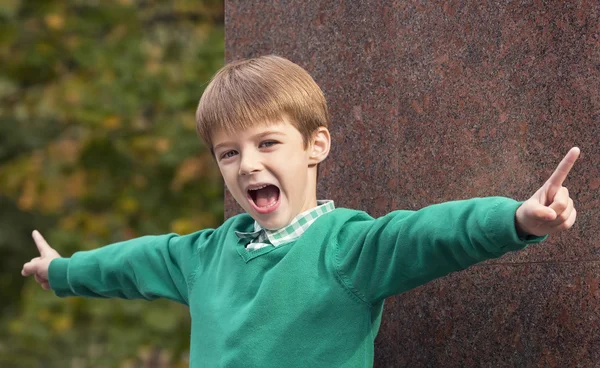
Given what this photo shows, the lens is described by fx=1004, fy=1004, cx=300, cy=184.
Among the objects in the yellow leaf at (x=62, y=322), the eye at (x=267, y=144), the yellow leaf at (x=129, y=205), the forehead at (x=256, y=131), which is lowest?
the yellow leaf at (x=62, y=322)

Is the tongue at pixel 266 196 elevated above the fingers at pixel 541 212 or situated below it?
below

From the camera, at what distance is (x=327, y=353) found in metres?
2.89

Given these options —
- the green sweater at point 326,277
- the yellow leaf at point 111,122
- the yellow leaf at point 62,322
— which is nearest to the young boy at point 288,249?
the green sweater at point 326,277

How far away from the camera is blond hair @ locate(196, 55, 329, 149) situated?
305cm

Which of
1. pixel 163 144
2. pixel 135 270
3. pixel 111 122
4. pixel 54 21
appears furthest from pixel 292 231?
pixel 54 21

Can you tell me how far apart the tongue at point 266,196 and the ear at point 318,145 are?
159 millimetres

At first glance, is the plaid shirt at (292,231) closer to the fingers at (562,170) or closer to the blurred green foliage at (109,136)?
the fingers at (562,170)

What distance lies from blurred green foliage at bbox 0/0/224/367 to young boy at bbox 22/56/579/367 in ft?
20.4

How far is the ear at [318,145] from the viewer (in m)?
3.21

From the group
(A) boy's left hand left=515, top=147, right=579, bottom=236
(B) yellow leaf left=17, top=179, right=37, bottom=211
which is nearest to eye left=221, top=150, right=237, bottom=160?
(A) boy's left hand left=515, top=147, right=579, bottom=236

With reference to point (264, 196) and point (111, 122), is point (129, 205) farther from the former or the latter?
point (264, 196)

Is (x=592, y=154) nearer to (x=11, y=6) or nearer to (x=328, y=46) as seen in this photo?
(x=328, y=46)

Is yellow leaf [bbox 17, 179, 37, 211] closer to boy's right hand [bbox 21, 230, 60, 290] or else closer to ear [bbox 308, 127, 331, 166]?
boy's right hand [bbox 21, 230, 60, 290]

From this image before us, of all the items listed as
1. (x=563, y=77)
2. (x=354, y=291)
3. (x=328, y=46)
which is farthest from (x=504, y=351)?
(x=328, y=46)
